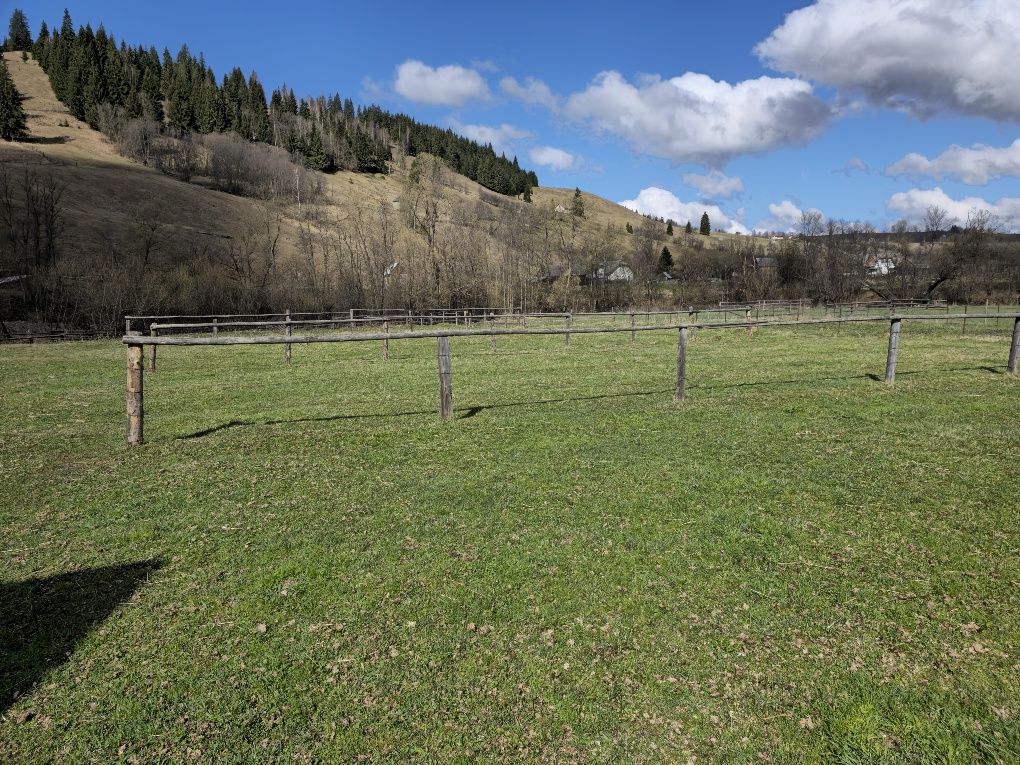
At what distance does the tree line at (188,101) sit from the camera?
102312 millimetres

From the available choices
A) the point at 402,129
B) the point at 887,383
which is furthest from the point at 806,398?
the point at 402,129

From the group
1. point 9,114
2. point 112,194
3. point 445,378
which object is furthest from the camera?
point 9,114

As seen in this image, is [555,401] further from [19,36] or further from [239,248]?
[19,36]

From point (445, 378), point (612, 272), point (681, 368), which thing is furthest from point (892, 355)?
point (612, 272)

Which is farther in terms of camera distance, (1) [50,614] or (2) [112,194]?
(2) [112,194]

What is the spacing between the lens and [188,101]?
10906 centimetres

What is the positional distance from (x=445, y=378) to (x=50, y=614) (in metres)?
5.88

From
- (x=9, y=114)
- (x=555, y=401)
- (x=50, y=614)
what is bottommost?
(x=50, y=614)

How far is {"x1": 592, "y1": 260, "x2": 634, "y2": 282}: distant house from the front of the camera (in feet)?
265

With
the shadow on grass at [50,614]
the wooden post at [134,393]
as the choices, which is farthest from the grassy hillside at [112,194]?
the shadow on grass at [50,614]

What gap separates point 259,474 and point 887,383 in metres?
12.1

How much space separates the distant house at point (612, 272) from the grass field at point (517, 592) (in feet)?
242

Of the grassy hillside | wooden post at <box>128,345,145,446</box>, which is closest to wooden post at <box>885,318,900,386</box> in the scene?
wooden post at <box>128,345,145,446</box>

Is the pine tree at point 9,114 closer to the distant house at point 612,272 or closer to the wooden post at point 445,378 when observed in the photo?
the distant house at point 612,272
